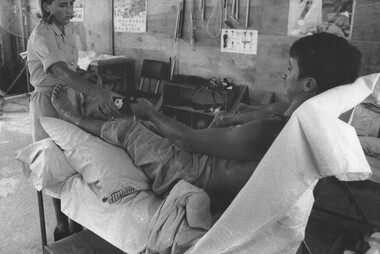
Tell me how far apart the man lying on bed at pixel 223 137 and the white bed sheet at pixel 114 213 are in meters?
0.14

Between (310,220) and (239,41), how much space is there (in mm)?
2069

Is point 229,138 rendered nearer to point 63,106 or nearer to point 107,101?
point 107,101

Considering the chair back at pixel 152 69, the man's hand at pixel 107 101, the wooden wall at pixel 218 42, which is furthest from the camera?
the chair back at pixel 152 69

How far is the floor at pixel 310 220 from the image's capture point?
2086 millimetres

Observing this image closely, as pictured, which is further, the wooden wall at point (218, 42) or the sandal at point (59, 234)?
the wooden wall at point (218, 42)

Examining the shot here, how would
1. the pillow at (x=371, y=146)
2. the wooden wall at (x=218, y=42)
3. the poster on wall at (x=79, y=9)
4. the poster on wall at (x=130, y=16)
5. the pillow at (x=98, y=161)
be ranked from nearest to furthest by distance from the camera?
the pillow at (x=98, y=161) → the pillow at (x=371, y=146) → the wooden wall at (x=218, y=42) → the poster on wall at (x=130, y=16) → the poster on wall at (x=79, y=9)

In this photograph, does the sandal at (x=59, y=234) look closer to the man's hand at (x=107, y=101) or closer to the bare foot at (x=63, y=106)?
the bare foot at (x=63, y=106)

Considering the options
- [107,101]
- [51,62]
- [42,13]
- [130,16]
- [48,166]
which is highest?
[130,16]

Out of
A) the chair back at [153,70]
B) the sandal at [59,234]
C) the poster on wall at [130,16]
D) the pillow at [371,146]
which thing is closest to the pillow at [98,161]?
the sandal at [59,234]

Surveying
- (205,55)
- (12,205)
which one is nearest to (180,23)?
(205,55)

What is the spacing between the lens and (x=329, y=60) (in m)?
1.34

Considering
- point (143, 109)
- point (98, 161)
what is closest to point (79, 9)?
point (143, 109)

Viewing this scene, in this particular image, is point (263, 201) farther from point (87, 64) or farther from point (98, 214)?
point (87, 64)

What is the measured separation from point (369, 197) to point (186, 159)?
159 centimetres
